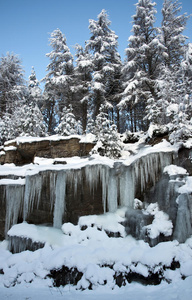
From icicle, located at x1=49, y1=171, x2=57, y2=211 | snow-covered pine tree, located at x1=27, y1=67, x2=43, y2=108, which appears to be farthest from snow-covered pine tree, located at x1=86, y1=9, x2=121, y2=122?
icicle, located at x1=49, y1=171, x2=57, y2=211

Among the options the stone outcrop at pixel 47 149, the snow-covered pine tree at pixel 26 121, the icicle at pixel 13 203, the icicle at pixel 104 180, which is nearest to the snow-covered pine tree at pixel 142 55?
the stone outcrop at pixel 47 149

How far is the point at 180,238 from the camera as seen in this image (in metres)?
5.91

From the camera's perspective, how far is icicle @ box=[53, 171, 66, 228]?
7.45m

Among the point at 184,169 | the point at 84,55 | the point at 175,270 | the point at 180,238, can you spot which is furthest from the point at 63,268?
the point at 84,55

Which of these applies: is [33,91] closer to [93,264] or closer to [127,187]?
[127,187]

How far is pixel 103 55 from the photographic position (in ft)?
52.7

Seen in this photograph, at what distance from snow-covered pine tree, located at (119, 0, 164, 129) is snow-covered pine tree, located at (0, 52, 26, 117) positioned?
1036 centimetres

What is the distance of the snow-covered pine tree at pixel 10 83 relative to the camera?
17462mm

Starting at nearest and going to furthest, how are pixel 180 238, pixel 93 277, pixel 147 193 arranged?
pixel 93 277 → pixel 180 238 → pixel 147 193

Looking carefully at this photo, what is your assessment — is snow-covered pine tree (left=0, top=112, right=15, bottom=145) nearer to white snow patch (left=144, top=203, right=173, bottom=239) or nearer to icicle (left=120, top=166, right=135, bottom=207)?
icicle (left=120, top=166, right=135, bottom=207)

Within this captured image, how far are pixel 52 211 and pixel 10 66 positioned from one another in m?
17.0

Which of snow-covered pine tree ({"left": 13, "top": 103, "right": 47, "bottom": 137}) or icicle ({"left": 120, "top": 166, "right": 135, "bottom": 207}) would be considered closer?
icicle ({"left": 120, "top": 166, "right": 135, "bottom": 207})

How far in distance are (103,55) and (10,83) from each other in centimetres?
968

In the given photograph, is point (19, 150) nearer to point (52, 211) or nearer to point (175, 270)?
point (52, 211)
